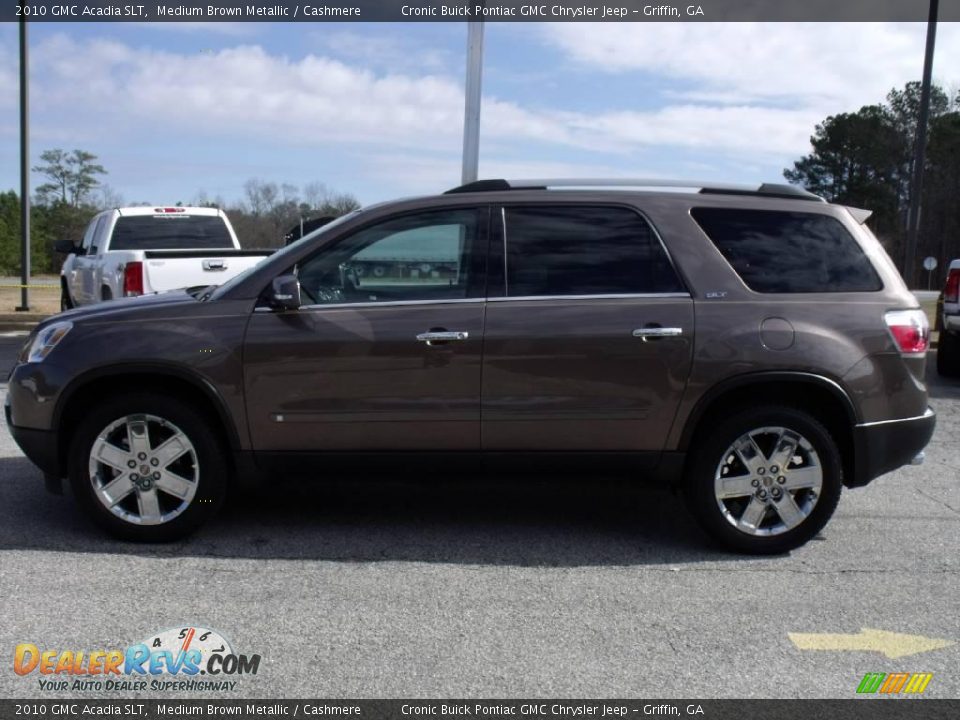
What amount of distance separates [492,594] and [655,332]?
1510mm

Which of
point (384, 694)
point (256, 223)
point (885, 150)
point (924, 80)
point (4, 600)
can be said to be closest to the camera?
point (384, 694)

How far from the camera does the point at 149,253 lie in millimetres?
9672

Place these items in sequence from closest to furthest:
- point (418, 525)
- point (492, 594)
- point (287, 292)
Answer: point (492, 594) → point (287, 292) → point (418, 525)

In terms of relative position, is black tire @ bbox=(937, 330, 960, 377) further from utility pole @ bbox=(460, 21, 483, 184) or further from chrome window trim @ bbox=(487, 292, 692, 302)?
chrome window trim @ bbox=(487, 292, 692, 302)

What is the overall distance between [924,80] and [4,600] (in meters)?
18.2

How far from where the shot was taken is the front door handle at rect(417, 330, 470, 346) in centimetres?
471

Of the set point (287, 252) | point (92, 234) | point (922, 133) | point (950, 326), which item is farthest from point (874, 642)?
point (922, 133)

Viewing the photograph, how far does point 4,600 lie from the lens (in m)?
4.07

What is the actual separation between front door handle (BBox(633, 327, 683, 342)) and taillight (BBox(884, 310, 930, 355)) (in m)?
1.10

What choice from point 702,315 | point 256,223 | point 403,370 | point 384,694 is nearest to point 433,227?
point 403,370

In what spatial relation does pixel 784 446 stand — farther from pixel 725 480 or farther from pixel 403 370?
pixel 403 370

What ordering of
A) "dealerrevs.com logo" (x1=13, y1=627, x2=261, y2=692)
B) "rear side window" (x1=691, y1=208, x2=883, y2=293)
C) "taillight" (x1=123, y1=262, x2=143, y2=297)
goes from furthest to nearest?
"taillight" (x1=123, y1=262, x2=143, y2=297), "rear side window" (x1=691, y1=208, x2=883, y2=293), "dealerrevs.com logo" (x1=13, y1=627, x2=261, y2=692)

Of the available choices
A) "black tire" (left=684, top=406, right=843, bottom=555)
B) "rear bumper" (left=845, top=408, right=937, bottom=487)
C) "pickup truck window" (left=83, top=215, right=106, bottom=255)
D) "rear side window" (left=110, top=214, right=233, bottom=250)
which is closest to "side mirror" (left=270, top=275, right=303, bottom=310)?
"black tire" (left=684, top=406, right=843, bottom=555)

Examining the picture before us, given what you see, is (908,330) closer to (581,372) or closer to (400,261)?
(581,372)
